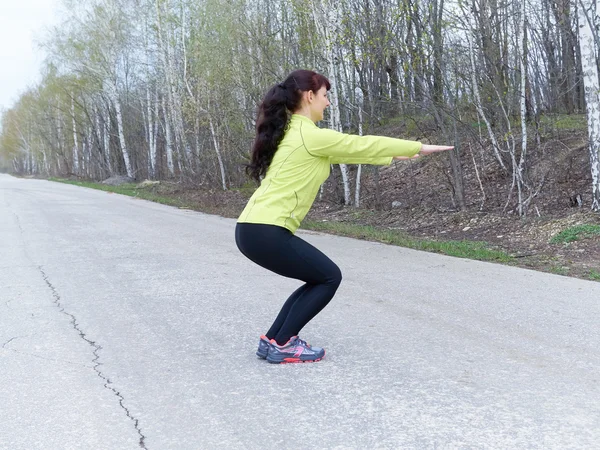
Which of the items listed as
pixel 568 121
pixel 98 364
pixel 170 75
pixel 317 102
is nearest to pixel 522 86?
pixel 568 121

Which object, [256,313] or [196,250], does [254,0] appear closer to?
[196,250]

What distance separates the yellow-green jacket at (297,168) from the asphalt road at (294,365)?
106cm

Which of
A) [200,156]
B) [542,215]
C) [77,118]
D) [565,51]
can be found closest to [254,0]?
[200,156]

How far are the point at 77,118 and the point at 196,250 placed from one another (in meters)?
46.8

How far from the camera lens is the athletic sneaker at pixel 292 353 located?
14.3 feet

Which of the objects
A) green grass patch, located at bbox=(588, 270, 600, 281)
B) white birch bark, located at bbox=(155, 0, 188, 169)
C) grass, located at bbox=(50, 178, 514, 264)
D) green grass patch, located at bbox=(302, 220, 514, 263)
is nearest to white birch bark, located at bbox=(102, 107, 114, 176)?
white birch bark, located at bbox=(155, 0, 188, 169)

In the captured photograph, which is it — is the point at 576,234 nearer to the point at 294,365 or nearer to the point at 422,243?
the point at 422,243

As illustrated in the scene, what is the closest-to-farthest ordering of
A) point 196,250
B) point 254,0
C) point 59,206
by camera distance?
point 196,250, point 59,206, point 254,0

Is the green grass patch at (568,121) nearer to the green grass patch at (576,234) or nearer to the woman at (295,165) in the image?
the green grass patch at (576,234)

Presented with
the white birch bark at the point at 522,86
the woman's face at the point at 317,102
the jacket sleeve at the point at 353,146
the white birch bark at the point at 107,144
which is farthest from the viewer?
the white birch bark at the point at 107,144

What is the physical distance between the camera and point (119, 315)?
591 cm

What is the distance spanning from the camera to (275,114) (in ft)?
13.6

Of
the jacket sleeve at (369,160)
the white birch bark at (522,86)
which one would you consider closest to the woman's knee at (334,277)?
the jacket sleeve at (369,160)

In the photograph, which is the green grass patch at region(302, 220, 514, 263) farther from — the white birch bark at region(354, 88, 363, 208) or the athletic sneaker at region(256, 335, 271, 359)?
the athletic sneaker at region(256, 335, 271, 359)
